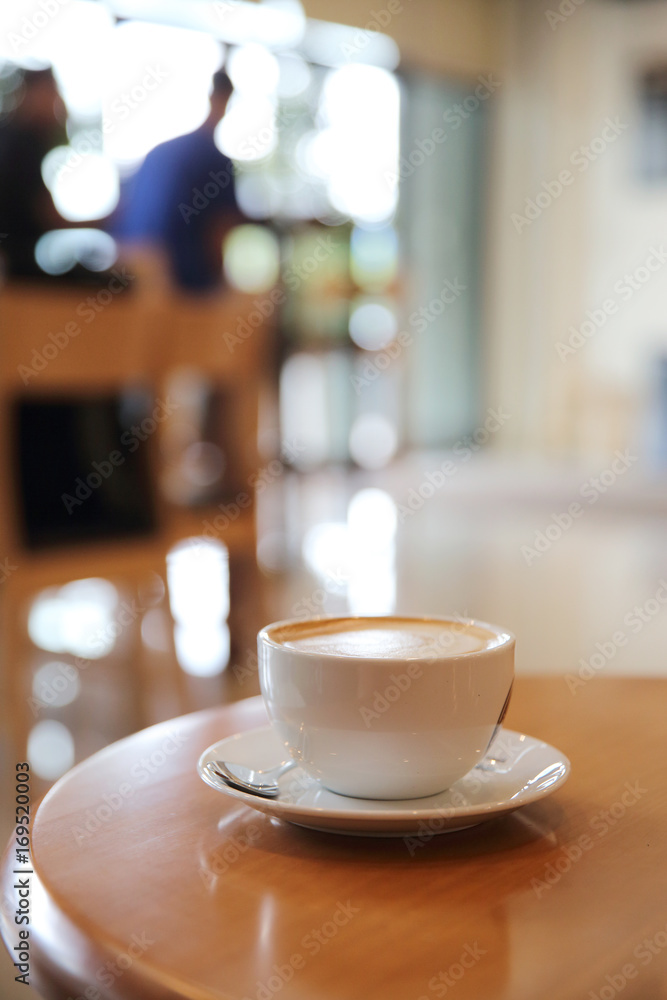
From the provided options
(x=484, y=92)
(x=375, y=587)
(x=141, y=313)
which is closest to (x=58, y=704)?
(x=141, y=313)

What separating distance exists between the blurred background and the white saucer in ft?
0.97

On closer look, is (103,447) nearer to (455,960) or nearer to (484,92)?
(455,960)

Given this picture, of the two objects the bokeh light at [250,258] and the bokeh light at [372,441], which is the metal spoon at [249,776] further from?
the bokeh light at [372,441]

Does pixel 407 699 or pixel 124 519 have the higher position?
pixel 407 699

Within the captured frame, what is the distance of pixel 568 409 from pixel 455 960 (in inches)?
281

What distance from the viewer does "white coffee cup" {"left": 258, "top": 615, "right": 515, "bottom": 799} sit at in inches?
21.0

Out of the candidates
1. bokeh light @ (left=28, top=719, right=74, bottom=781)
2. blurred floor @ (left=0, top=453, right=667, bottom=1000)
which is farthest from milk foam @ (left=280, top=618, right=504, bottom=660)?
bokeh light @ (left=28, top=719, right=74, bottom=781)

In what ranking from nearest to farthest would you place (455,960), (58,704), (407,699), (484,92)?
(455,960)
(407,699)
(58,704)
(484,92)

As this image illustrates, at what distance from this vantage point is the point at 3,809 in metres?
1.69

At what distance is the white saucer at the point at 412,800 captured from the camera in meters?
0.51

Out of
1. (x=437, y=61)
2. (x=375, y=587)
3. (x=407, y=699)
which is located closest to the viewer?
(x=407, y=699)

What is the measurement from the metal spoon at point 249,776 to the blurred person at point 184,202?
268 centimetres

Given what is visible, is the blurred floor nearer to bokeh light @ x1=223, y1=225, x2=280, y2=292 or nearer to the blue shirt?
the blue shirt

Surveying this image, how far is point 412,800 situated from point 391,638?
Answer: 9cm
